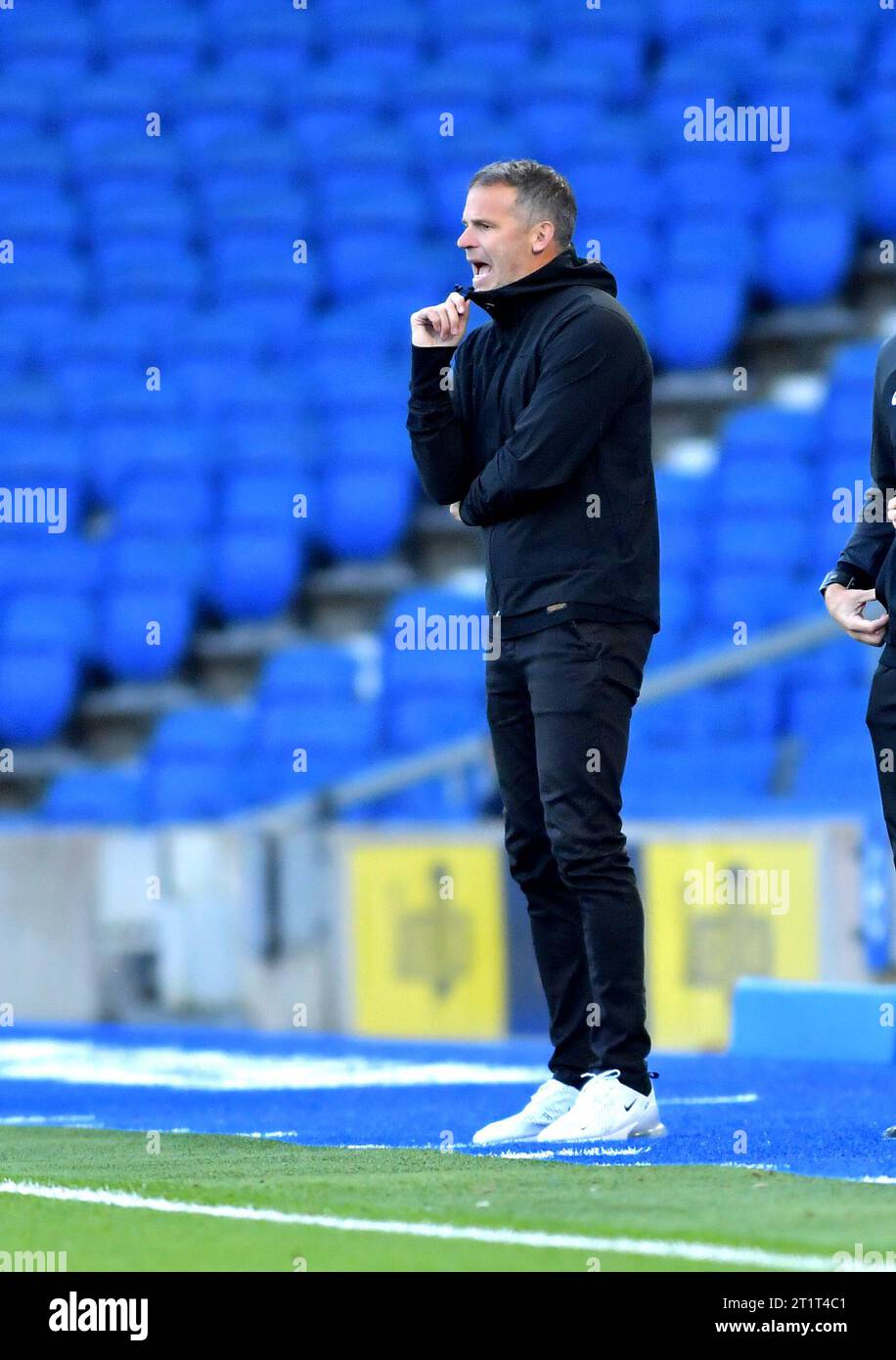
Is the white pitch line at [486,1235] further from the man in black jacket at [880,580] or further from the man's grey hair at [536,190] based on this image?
the man's grey hair at [536,190]

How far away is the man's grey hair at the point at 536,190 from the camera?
4.93 m

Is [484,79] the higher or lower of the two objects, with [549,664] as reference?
higher

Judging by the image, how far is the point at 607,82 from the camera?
14.2 metres

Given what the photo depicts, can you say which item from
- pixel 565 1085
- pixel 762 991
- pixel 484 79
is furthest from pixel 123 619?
pixel 565 1085

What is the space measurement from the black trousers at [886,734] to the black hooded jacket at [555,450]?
47 cm

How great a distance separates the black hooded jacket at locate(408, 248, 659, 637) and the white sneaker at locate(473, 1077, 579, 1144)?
92cm

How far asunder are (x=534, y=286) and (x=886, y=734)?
1132 millimetres

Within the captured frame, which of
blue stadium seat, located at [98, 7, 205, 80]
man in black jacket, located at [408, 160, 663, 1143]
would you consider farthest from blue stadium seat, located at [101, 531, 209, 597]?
man in black jacket, located at [408, 160, 663, 1143]

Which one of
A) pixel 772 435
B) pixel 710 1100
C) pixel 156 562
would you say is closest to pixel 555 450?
pixel 710 1100

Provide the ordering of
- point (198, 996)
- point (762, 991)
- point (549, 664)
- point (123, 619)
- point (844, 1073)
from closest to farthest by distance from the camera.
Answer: point (549, 664) < point (844, 1073) < point (762, 991) < point (198, 996) < point (123, 619)

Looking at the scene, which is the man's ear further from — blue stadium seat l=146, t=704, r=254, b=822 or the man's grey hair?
blue stadium seat l=146, t=704, r=254, b=822

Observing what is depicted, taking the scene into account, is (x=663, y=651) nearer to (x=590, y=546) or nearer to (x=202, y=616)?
(x=202, y=616)

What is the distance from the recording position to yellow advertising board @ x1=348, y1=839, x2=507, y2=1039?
366 inches
